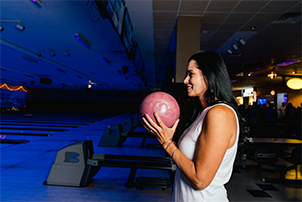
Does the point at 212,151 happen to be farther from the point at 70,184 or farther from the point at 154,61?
the point at 154,61

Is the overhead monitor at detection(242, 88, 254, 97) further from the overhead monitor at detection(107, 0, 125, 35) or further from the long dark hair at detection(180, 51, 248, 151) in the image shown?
the long dark hair at detection(180, 51, 248, 151)

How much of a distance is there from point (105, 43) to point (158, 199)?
4.67 meters

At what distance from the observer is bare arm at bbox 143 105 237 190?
0.74 metres

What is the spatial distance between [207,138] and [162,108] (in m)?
0.36

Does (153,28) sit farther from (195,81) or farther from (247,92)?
(247,92)

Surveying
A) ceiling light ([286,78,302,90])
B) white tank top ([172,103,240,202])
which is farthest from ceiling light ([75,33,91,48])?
ceiling light ([286,78,302,90])

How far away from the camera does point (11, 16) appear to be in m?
4.05


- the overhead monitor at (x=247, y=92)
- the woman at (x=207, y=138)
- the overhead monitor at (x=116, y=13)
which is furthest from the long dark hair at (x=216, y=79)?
the overhead monitor at (x=247, y=92)

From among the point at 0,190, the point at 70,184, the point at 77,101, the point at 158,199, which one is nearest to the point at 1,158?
the point at 0,190

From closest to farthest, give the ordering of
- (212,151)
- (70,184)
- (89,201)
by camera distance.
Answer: (212,151)
(89,201)
(70,184)

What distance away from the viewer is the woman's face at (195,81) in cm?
90

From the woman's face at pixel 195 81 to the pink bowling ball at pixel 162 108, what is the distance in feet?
0.61

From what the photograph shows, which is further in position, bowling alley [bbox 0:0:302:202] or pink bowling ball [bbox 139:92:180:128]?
pink bowling ball [bbox 139:92:180:128]

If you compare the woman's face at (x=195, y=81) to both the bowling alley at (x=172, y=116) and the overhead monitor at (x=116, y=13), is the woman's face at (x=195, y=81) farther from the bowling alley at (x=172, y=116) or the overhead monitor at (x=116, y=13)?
the overhead monitor at (x=116, y=13)
